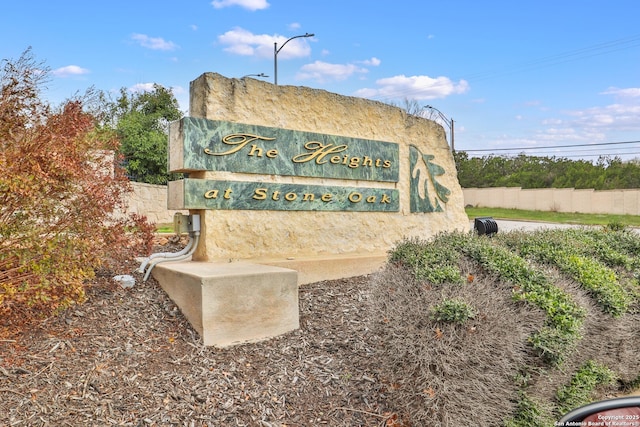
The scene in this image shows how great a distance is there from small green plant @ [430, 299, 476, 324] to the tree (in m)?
19.4

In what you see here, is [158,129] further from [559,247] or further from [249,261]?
[559,247]

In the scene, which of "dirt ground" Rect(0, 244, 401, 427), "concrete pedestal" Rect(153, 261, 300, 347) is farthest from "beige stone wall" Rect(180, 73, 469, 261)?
"dirt ground" Rect(0, 244, 401, 427)

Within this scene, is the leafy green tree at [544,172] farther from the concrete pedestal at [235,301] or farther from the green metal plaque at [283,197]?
the concrete pedestal at [235,301]

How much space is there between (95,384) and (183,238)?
4857 mm

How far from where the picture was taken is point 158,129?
24.9 metres

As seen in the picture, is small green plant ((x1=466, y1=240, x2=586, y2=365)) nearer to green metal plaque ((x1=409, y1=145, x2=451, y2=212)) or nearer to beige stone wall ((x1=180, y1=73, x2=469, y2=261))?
beige stone wall ((x1=180, y1=73, x2=469, y2=261))

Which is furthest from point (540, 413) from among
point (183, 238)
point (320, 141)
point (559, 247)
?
point (183, 238)

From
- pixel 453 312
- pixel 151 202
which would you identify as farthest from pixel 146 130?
pixel 453 312

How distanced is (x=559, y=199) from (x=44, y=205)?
3651cm

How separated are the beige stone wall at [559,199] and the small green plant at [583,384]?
110 ft

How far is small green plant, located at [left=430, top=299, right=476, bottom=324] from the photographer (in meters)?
3.86

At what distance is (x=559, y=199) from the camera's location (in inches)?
1430

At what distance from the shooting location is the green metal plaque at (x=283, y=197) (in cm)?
630

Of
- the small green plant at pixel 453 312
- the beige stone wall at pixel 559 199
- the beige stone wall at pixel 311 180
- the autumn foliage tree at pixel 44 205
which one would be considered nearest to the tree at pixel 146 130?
the beige stone wall at pixel 311 180
